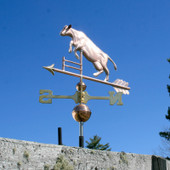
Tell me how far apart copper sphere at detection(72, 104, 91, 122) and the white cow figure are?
0.51 m

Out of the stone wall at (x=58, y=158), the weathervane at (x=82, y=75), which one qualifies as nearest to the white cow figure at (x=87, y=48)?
the weathervane at (x=82, y=75)

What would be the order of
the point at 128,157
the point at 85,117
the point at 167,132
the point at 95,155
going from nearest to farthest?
the point at 95,155, the point at 128,157, the point at 85,117, the point at 167,132

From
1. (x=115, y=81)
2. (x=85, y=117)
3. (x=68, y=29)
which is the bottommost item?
(x=85, y=117)

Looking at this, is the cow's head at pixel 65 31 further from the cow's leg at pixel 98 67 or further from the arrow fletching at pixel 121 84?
the arrow fletching at pixel 121 84

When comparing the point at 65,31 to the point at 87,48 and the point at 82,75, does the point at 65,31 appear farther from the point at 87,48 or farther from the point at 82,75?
the point at 82,75

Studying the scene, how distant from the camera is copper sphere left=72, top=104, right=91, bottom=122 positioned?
267 cm

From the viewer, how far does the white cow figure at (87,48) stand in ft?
10.0

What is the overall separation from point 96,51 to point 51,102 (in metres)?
0.72

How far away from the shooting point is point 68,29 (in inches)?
122

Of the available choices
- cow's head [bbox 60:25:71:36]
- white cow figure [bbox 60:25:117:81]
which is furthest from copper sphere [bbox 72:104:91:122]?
cow's head [bbox 60:25:71:36]

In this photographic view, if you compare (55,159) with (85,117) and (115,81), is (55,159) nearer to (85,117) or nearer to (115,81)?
(85,117)

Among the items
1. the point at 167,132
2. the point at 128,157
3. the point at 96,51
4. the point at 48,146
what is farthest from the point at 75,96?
the point at 167,132

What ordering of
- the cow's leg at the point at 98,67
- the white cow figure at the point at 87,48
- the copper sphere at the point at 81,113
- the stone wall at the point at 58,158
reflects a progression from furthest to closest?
the cow's leg at the point at 98,67, the white cow figure at the point at 87,48, the copper sphere at the point at 81,113, the stone wall at the point at 58,158

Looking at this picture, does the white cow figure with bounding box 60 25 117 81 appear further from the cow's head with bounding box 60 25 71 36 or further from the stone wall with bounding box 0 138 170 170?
the stone wall with bounding box 0 138 170 170
